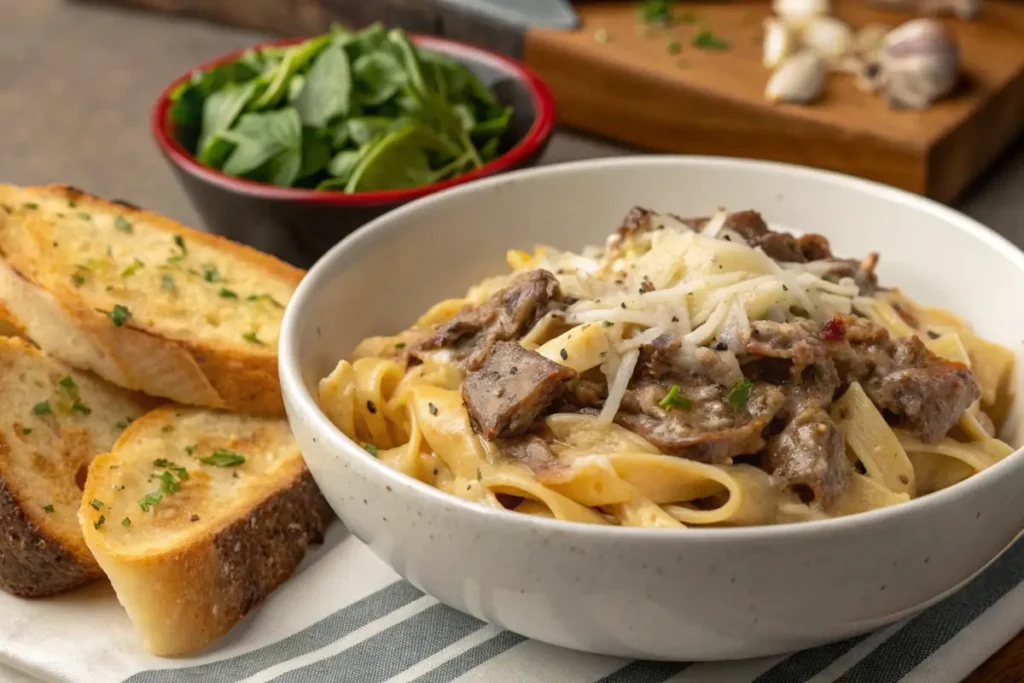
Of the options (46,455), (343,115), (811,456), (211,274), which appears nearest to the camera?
(811,456)

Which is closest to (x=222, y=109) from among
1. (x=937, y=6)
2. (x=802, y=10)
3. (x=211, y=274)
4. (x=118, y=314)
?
(x=211, y=274)

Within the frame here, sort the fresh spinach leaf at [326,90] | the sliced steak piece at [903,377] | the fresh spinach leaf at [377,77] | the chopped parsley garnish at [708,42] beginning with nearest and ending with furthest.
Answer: the sliced steak piece at [903,377] < the fresh spinach leaf at [326,90] < the fresh spinach leaf at [377,77] < the chopped parsley garnish at [708,42]

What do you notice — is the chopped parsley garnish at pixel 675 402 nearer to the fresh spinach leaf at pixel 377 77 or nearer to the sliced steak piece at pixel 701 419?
the sliced steak piece at pixel 701 419

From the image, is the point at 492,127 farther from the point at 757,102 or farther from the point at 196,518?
the point at 196,518

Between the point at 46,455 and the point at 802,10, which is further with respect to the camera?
the point at 802,10

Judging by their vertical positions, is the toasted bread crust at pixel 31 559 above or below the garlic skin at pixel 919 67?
below

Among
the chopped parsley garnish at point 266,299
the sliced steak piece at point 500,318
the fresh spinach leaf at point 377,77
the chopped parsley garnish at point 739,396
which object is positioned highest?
the chopped parsley garnish at point 739,396

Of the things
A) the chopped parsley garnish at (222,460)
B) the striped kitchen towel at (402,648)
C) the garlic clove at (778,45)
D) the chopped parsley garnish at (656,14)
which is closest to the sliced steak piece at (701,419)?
the striped kitchen towel at (402,648)

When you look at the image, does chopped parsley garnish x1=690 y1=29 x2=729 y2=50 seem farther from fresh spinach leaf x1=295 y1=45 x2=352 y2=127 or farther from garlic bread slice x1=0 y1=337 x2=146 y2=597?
garlic bread slice x1=0 y1=337 x2=146 y2=597
